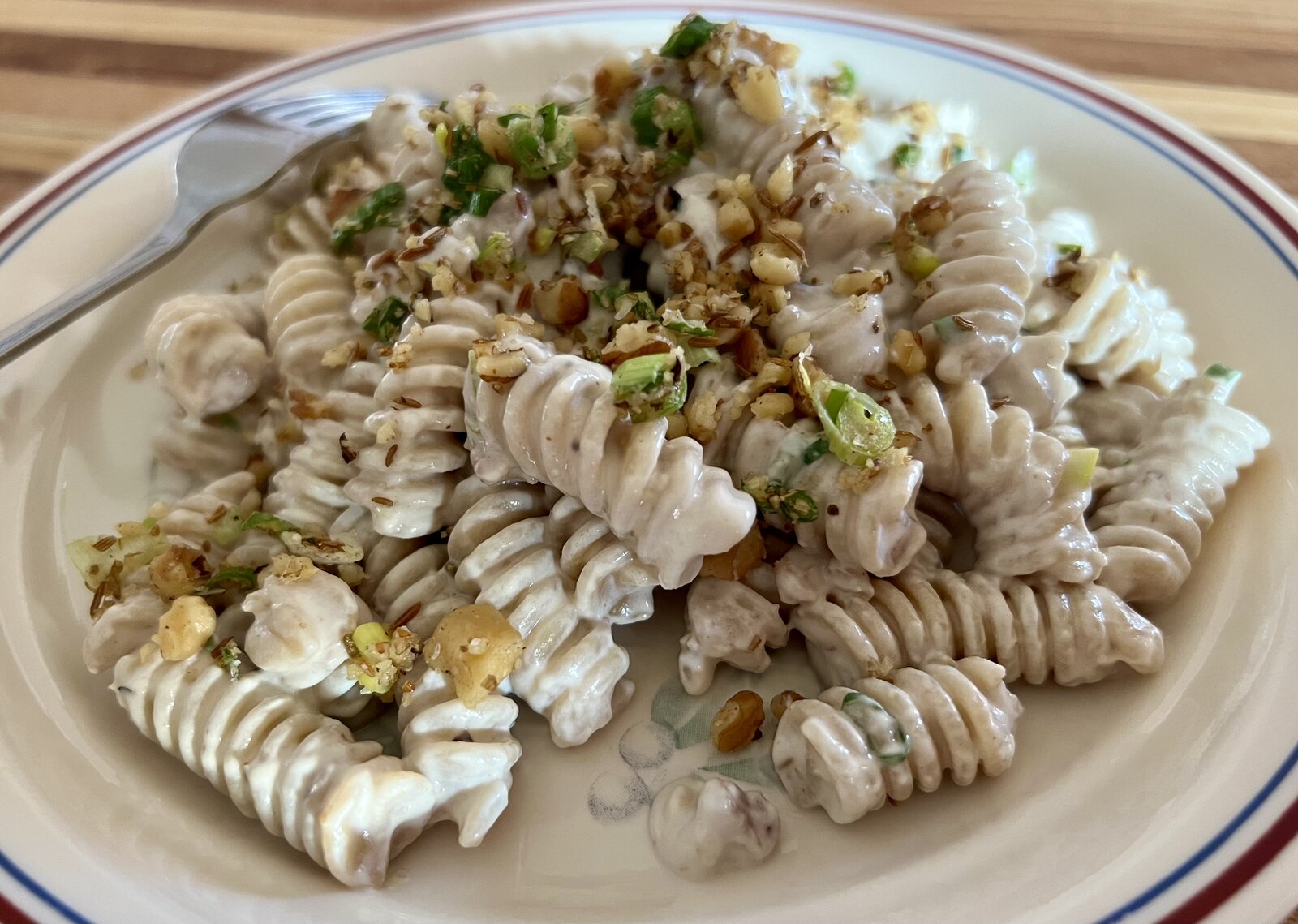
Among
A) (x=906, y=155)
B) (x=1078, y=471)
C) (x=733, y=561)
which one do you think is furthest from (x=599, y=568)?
(x=906, y=155)

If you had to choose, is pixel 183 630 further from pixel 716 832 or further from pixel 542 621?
pixel 716 832

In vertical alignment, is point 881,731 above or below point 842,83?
below

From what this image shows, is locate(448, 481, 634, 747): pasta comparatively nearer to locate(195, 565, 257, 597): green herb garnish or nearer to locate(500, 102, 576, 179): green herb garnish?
locate(195, 565, 257, 597): green herb garnish

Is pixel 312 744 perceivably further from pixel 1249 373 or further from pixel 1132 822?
pixel 1249 373

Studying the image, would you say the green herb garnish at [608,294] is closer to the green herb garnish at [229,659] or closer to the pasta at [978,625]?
the pasta at [978,625]

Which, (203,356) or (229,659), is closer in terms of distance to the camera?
(229,659)

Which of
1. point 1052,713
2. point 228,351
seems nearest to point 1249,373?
point 1052,713
